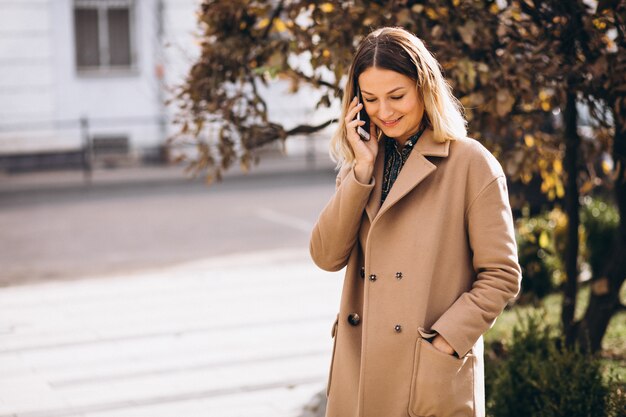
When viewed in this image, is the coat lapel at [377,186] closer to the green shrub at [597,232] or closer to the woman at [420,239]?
the woman at [420,239]

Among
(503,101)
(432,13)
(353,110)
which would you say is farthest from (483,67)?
(353,110)

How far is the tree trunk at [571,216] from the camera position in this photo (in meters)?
5.34

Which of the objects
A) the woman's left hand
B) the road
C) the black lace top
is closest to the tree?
the black lace top

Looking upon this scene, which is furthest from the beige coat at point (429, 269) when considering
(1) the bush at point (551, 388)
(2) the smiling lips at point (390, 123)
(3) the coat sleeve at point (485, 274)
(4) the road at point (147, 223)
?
(4) the road at point (147, 223)

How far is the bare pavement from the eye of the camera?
18.9ft

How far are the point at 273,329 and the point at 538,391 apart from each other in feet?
10.4

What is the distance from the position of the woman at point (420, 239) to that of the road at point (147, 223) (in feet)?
24.6

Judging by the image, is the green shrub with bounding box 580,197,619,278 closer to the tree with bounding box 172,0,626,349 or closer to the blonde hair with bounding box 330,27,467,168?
the tree with bounding box 172,0,626,349

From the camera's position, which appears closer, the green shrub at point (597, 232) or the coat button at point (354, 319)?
the coat button at point (354, 319)

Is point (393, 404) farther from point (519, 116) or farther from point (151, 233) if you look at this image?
point (151, 233)

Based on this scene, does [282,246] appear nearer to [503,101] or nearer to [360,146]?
[503,101]

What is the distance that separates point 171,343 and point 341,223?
4321 millimetres

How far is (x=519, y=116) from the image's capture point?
5293 mm

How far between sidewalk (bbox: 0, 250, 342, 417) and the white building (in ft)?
33.7
